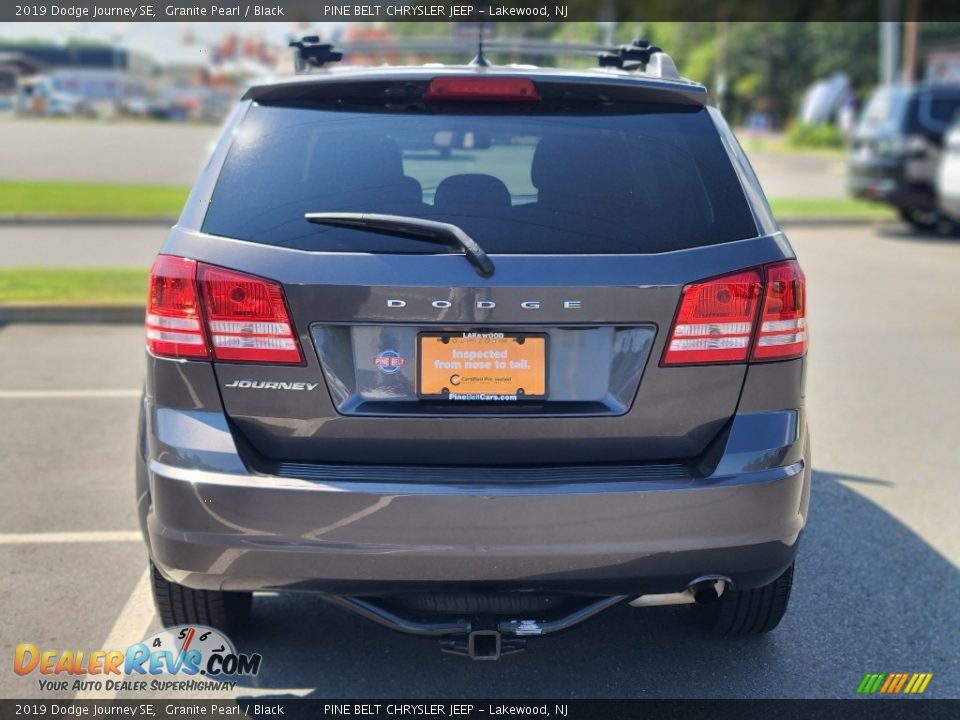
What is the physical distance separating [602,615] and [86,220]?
14321 mm

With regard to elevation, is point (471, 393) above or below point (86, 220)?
above

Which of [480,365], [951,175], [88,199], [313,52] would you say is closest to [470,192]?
[480,365]

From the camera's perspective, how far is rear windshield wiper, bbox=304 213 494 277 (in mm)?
2906

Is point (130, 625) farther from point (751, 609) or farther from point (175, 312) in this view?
point (751, 609)

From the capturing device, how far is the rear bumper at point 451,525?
287 centimetres

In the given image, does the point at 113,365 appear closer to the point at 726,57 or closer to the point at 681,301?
the point at 681,301

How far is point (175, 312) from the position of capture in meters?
3.03

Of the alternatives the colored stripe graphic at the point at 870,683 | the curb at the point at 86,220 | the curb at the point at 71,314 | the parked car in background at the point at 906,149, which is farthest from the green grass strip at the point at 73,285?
the parked car in background at the point at 906,149

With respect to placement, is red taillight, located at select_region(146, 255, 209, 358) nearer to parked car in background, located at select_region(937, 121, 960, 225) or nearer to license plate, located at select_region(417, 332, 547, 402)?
license plate, located at select_region(417, 332, 547, 402)

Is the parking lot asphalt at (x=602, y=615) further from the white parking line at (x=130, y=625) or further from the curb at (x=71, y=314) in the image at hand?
the curb at (x=71, y=314)

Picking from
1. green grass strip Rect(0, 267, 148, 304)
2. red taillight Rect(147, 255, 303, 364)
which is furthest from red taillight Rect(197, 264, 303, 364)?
green grass strip Rect(0, 267, 148, 304)

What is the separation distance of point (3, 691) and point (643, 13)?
3556 inches

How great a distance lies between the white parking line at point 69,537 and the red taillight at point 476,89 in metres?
2.40

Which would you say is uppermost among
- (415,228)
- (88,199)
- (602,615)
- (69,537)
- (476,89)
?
(476,89)
